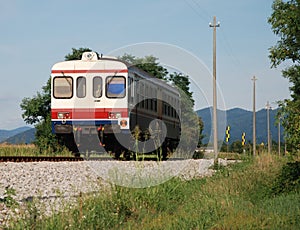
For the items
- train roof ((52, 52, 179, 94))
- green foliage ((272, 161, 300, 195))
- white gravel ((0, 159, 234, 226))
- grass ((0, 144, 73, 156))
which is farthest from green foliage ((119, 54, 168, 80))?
green foliage ((272, 161, 300, 195))

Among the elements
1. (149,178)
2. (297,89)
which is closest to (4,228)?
(149,178)

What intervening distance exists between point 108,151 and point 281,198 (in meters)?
11.2

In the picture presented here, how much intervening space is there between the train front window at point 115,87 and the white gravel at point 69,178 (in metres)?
2.65

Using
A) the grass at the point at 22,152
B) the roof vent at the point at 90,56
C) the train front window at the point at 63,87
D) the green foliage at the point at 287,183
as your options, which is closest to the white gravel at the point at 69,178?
the green foliage at the point at 287,183

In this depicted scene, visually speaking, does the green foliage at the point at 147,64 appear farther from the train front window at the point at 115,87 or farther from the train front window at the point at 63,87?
the train front window at the point at 63,87

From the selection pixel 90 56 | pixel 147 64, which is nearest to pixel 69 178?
pixel 90 56

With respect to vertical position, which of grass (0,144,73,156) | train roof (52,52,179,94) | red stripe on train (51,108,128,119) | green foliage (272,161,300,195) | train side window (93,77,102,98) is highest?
train roof (52,52,179,94)

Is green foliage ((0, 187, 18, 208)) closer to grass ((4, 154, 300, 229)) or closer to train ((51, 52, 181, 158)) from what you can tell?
grass ((4, 154, 300, 229))

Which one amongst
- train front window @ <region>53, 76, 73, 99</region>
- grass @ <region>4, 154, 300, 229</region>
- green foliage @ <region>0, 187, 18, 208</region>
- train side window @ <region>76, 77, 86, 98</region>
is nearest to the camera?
green foliage @ <region>0, 187, 18, 208</region>

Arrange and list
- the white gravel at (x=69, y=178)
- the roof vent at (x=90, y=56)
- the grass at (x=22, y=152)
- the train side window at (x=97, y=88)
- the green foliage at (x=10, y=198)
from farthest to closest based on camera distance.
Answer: the grass at (x=22, y=152)
the roof vent at (x=90, y=56)
the train side window at (x=97, y=88)
the white gravel at (x=69, y=178)
the green foliage at (x=10, y=198)

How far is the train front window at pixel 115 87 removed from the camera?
17.5 metres

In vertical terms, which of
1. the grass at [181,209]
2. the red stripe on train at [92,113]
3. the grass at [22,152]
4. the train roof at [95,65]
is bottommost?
the grass at [181,209]

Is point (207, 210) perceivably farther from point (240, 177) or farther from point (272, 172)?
point (272, 172)

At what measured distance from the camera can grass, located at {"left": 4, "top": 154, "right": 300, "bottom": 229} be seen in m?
6.86
